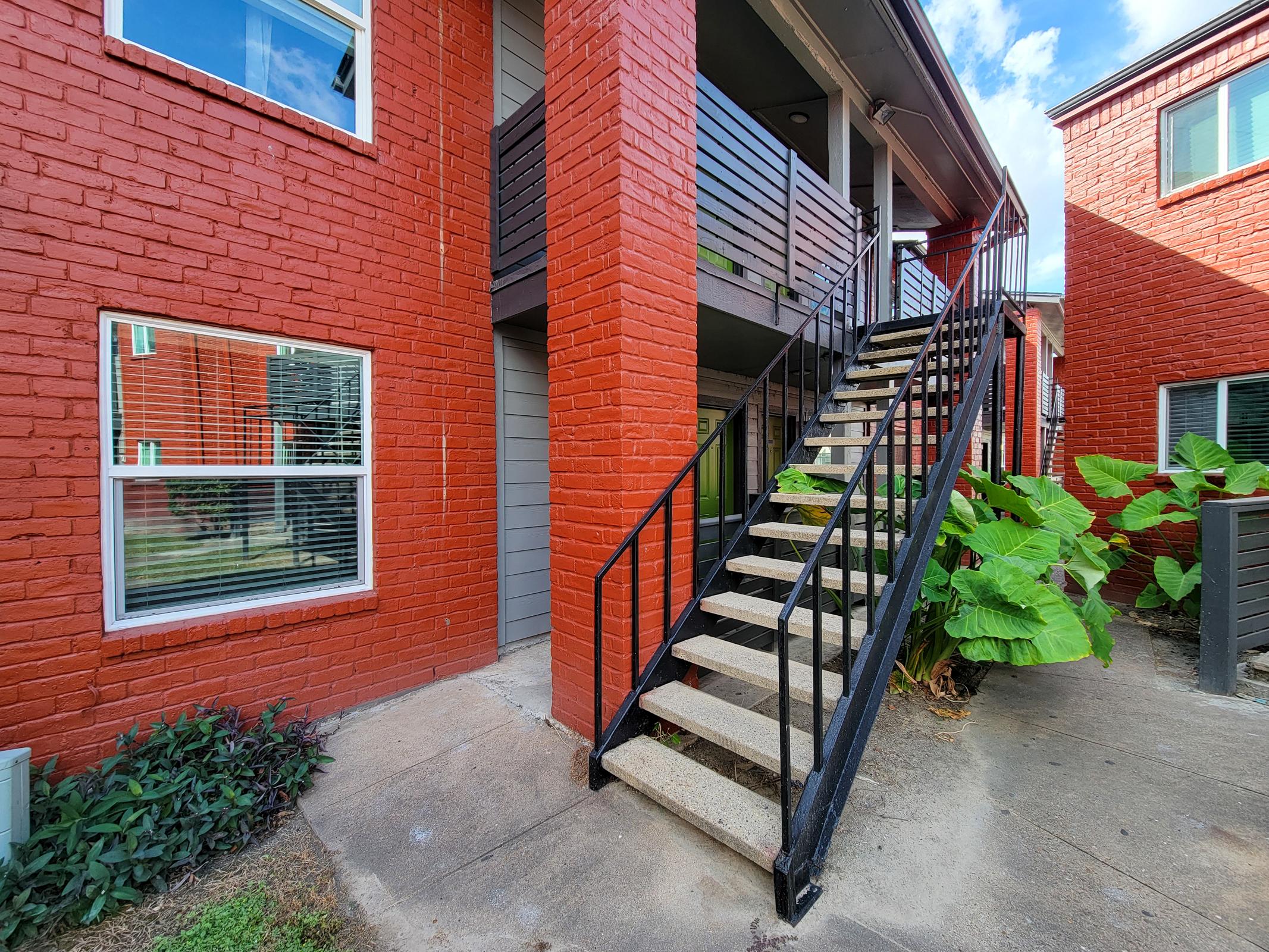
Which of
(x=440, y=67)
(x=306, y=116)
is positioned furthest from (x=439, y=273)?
(x=440, y=67)

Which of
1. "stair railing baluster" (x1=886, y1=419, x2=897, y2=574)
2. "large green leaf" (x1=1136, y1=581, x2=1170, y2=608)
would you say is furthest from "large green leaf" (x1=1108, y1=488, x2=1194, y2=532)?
"stair railing baluster" (x1=886, y1=419, x2=897, y2=574)

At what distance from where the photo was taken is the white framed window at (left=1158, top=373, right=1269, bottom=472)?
5.00 m

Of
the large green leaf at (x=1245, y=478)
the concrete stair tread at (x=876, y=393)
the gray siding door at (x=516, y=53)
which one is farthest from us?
the large green leaf at (x=1245, y=478)

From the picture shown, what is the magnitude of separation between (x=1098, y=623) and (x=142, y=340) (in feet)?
17.9

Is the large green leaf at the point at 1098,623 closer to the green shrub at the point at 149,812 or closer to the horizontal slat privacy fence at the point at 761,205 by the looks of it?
the horizontal slat privacy fence at the point at 761,205

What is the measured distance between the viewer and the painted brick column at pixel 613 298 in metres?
2.59

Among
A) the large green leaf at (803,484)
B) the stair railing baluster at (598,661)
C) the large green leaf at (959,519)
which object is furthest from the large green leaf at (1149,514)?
the stair railing baluster at (598,661)

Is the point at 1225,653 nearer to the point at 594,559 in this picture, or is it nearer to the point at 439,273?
the point at 594,559

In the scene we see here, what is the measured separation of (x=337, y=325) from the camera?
314cm

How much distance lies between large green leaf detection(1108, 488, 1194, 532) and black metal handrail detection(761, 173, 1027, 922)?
1922mm

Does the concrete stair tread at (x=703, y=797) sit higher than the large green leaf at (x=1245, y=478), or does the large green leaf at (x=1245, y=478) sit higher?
the large green leaf at (x=1245, y=478)

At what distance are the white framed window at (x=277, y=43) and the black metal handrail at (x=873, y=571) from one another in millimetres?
3597

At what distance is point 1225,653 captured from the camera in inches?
137

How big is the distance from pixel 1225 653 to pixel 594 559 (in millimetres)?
4177
